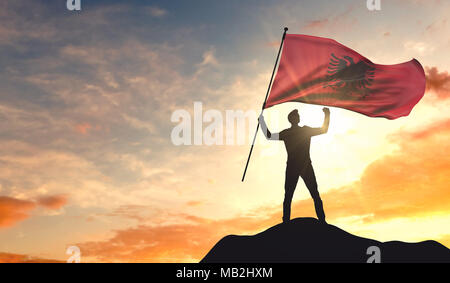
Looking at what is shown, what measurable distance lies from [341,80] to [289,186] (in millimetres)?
4085

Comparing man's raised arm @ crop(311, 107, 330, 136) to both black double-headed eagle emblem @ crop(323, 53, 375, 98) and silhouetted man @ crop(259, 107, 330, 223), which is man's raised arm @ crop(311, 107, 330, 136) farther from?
black double-headed eagle emblem @ crop(323, 53, 375, 98)

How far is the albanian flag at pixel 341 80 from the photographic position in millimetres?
14906

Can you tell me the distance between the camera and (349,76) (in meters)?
15.3

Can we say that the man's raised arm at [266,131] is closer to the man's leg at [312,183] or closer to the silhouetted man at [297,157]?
the silhouetted man at [297,157]

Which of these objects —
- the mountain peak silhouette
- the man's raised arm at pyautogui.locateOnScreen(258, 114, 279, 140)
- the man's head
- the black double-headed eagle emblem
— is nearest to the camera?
the mountain peak silhouette

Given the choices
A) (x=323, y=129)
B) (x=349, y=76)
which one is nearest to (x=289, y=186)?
(x=323, y=129)

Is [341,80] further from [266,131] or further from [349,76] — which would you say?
[266,131]

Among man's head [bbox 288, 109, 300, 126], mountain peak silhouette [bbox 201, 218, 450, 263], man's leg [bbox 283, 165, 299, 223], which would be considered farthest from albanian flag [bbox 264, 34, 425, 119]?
mountain peak silhouette [bbox 201, 218, 450, 263]

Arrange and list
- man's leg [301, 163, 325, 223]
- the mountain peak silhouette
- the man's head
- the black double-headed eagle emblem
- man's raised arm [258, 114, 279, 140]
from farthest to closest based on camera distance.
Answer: the black double-headed eagle emblem, the man's head, man's leg [301, 163, 325, 223], man's raised arm [258, 114, 279, 140], the mountain peak silhouette

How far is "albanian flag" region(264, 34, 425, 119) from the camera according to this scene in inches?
587

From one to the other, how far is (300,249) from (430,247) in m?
4.92
